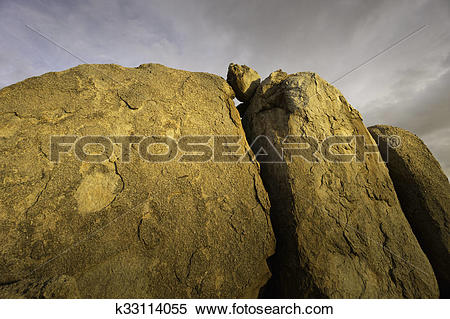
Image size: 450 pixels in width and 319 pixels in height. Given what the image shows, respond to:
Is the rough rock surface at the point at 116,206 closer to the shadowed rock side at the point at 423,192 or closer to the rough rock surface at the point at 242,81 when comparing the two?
the rough rock surface at the point at 242,81

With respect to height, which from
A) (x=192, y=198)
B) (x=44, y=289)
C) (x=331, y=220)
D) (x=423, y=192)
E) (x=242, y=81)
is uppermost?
(x=242, y=81)

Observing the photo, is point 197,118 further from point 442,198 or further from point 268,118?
point 442,198

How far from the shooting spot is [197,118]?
97.6 inches

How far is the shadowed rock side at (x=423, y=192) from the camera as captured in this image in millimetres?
2605

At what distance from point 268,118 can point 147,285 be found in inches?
94.0

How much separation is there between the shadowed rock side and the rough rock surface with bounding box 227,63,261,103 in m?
2.14

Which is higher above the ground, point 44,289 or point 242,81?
point 242,81

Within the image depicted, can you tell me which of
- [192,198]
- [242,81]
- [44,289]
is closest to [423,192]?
[242,81]

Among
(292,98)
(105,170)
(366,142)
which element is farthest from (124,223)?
(366,142)

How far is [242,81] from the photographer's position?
3229mm

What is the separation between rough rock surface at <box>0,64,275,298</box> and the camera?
1633mm

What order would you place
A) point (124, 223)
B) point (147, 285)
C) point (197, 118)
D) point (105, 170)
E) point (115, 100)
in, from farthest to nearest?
point (197, 118), point (115, 100), point (105, 170), point (124, 223), point (147, 285)

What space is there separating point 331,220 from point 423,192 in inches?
68.7

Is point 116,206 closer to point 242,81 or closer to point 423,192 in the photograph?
point 242,81
